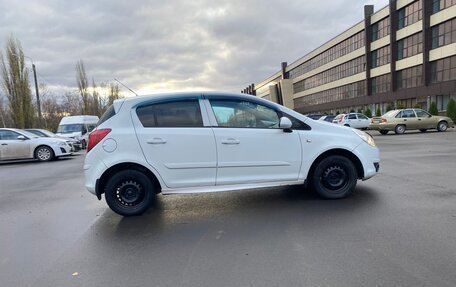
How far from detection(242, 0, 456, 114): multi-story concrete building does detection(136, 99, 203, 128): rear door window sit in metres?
39.9

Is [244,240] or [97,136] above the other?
[97,136]

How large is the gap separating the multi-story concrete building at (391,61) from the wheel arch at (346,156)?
37984 millimetres

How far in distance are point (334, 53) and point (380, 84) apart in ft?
55.7

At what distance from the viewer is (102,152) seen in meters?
5.30

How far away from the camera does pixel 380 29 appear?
50094 mm

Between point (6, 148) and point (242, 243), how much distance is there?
47.0 feet

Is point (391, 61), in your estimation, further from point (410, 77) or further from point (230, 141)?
point (230, 141)

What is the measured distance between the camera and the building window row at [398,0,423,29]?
4118cm

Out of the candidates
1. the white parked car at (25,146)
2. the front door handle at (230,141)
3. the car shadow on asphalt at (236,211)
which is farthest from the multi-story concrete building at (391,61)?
the front door handle at (230,141)

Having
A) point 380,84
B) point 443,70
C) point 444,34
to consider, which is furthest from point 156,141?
point 380,84

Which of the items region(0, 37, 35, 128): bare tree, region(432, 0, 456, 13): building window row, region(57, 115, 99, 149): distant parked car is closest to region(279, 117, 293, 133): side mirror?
region(57, 115, 99, 149): distant parked car

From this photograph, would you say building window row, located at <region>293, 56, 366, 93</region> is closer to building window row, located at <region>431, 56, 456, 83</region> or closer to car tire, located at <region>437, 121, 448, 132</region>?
building window row, located at <region>431, 56, 456, 83</region>

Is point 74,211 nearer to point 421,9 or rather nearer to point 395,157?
point 395,157

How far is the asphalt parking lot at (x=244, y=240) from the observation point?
133 inches
